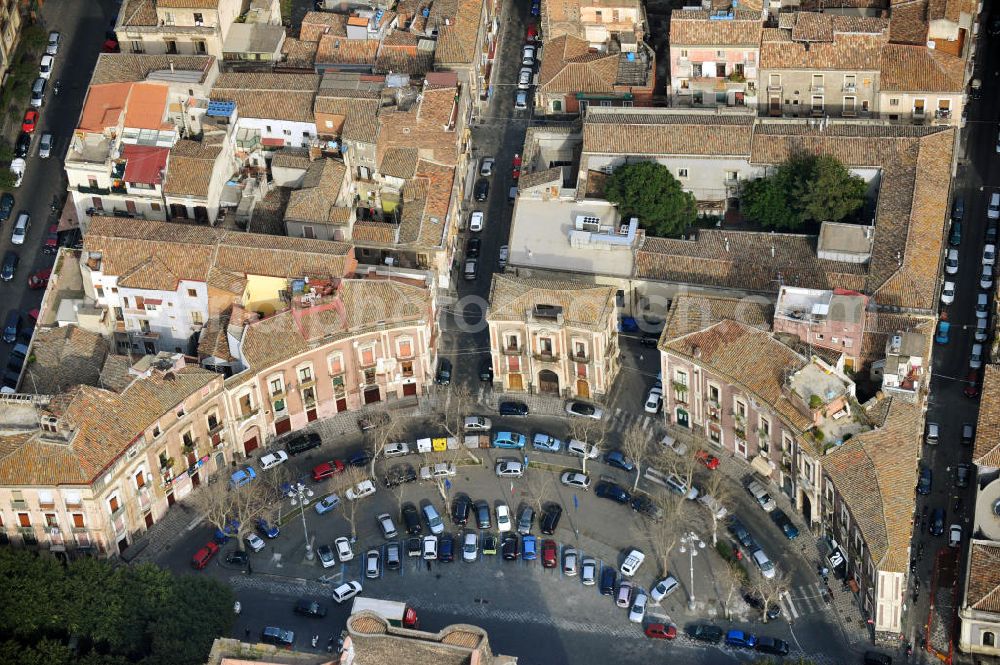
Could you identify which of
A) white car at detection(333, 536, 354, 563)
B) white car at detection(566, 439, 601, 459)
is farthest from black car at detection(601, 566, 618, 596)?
white car at detection(333, 536, 354, 563)

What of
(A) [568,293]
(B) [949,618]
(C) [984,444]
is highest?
(A) [568,293]

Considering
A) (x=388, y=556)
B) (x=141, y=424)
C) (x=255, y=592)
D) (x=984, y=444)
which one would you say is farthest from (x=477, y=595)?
(x=984, y=444)

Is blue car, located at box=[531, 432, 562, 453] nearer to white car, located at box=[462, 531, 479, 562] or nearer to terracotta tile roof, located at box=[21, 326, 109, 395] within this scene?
white car, located at box=[462, 531, 479, 562]

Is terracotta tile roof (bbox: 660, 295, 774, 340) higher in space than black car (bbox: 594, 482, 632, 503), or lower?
higher

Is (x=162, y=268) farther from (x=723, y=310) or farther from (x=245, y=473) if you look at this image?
(x=723, y=310)

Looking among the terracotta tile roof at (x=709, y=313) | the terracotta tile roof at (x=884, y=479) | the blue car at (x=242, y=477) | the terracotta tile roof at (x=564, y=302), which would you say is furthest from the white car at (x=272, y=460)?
the terracotta tile roof at (x=884, y=479)

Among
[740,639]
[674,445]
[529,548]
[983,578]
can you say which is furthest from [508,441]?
[983,578]
